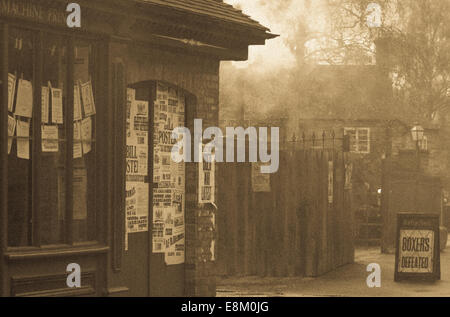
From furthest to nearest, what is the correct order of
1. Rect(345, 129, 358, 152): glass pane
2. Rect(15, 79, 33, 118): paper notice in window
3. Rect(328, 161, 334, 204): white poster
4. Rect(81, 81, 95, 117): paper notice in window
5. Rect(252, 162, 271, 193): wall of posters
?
Rect(345, 129, 358, 152): glass pane
Rect(328, 161, 334, 204): white poster
Rect(252, 162, 271, 193): wall of posters
Rect(81, 81, 95, 117): paper notice in window
Rect(15, 79, 33, 118): paper notice in window

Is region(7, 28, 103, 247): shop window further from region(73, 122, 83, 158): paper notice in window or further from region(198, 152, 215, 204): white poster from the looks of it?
region(198, 152, 215, 204): white poster

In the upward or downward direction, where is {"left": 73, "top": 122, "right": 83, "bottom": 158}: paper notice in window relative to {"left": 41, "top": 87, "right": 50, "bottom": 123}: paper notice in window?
downward

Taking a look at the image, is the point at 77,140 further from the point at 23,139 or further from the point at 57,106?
the point at 23,139

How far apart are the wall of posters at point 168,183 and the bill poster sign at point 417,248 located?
5227 mm

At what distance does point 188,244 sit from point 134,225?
1182 mm

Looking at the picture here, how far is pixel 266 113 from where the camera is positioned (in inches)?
1329

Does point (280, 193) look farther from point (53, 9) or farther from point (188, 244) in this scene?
point (53, 9)

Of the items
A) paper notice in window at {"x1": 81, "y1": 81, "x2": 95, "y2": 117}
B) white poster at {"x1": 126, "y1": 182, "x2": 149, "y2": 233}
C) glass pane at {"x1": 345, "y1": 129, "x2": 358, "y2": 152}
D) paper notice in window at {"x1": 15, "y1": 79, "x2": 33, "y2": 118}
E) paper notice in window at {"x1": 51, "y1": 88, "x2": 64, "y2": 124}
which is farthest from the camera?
glass pane at {"x1": 345, "y1": 129, "x2": 358, "y2": 152}

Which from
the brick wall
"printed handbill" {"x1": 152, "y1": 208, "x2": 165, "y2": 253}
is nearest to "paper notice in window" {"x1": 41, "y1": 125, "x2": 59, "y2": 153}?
"printed handbill" {"x1": 152, "y1": 208, "x2": 165, "y2": 253}

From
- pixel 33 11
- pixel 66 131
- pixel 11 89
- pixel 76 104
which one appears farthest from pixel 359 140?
pixel 11 89

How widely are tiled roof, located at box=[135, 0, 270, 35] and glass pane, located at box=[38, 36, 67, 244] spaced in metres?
1.34

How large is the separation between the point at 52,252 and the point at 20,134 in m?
1.23

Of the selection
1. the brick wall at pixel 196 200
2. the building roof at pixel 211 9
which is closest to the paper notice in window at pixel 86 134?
the building roof at pixel 211 9

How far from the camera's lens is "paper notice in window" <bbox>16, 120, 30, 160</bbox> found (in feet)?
27.4
